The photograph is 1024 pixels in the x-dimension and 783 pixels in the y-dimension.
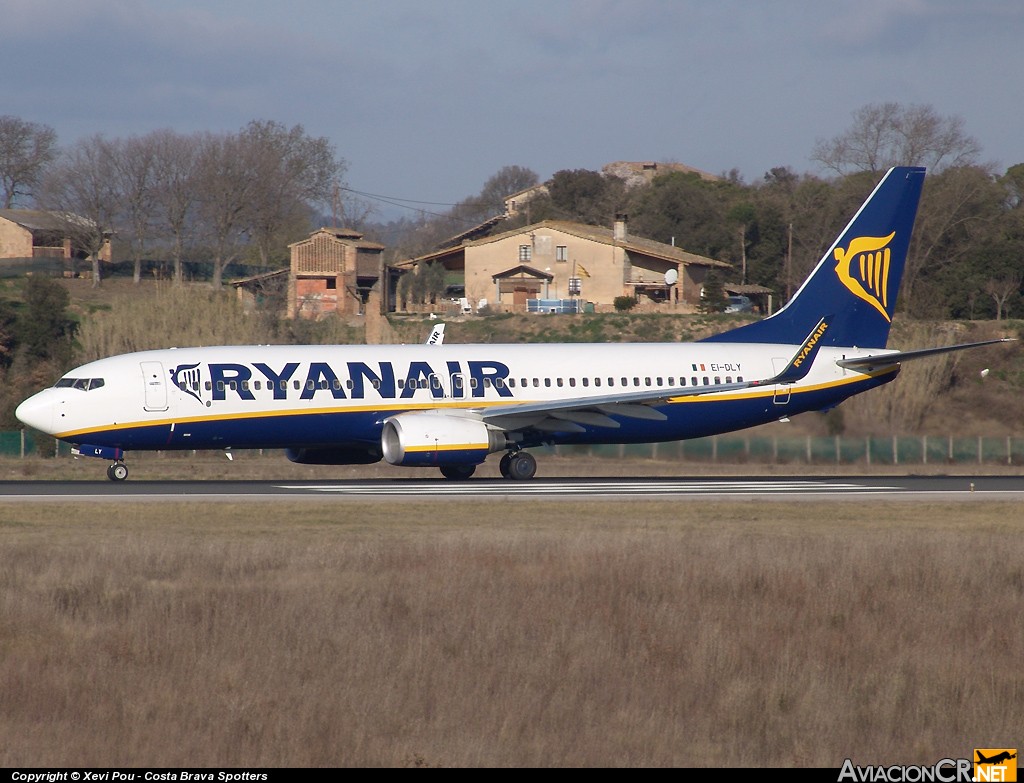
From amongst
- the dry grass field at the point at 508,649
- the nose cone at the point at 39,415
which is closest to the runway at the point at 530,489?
the nose cone at the point at 39,415

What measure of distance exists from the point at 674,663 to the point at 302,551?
7.54m

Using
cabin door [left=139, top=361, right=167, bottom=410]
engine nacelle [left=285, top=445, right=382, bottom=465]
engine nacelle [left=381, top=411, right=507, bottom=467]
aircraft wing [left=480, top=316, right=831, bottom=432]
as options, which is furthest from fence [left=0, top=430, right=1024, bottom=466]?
cabin door [left=139, top=361, right=167, bottom=410]

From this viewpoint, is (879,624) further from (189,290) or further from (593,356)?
(189,290)

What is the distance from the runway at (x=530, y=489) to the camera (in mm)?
31094

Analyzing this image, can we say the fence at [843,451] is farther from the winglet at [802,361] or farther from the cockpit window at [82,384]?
the cockpit window at [82,384]

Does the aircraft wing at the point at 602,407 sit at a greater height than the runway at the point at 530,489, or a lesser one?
greater

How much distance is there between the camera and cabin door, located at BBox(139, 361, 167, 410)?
1344 inches

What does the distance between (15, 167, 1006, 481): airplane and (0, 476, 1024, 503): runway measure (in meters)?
1.05

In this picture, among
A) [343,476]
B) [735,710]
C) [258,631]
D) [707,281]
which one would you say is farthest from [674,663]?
[707,281]

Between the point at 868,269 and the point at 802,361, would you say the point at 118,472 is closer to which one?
the point at 802,361

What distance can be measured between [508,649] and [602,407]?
2117 cm

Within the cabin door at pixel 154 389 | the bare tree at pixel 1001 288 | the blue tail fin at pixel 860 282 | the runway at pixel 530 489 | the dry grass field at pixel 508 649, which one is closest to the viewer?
the dry grass field at pixel 508 649

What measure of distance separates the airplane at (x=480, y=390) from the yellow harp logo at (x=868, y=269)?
4 cm

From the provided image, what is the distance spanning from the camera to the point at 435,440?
3400 cm
